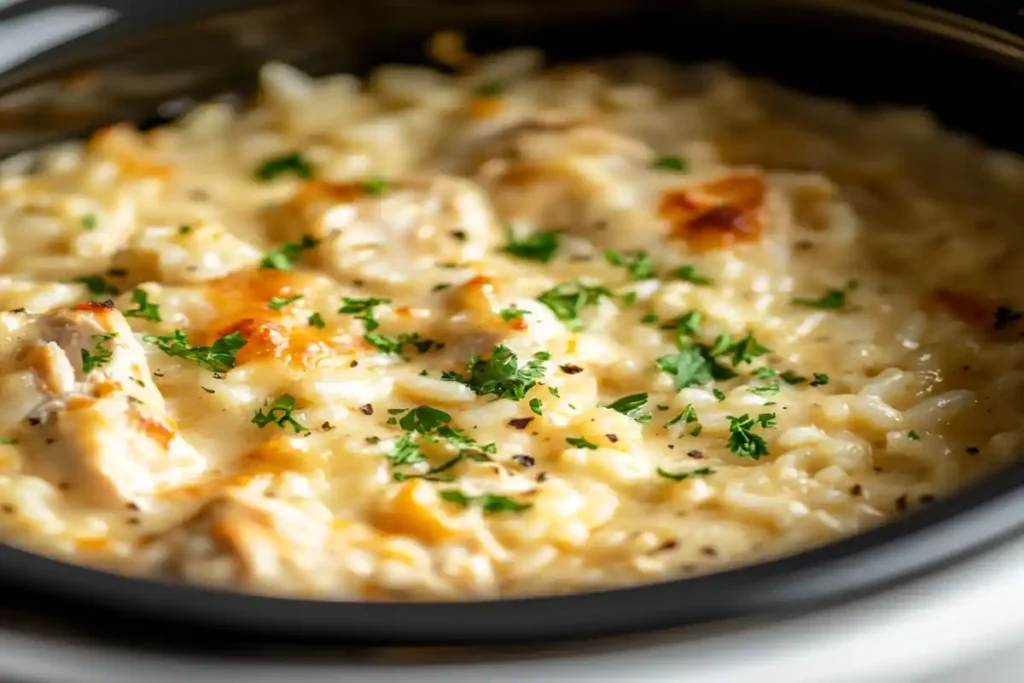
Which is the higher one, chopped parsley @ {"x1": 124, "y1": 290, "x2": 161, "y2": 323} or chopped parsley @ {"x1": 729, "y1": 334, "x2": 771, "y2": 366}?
chopped parsley @ {"x1": 729, "y1": 334, "x2": 771, "y2": 366}

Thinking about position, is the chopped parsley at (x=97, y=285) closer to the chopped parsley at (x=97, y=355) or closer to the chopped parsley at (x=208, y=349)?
the chopped parsley at (x=208, y=349)

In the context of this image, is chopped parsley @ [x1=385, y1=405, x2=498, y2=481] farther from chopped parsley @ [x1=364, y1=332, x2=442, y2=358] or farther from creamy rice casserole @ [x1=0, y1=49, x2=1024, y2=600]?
chopped parsley @ [x1=364, y1=332, x2=442, y2=358]

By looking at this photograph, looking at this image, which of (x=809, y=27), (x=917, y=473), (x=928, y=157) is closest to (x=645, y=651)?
(x=917, y=473)

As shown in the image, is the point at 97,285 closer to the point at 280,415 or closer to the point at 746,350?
the point at 280,415

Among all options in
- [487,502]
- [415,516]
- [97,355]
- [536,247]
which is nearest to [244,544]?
[415,516]

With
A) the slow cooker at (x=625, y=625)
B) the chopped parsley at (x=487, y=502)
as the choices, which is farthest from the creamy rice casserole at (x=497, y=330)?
the slow cooker at (x=625, y=625)

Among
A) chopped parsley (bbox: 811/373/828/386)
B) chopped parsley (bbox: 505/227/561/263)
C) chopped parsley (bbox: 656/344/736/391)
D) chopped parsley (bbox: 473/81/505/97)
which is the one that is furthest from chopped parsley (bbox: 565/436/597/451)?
chopped parsley (bbox: 473/81/505/97)
